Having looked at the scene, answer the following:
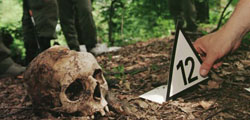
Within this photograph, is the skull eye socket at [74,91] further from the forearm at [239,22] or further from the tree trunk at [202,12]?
the tree trunk at [202,12]

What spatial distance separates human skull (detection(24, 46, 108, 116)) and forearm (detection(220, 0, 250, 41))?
132cm

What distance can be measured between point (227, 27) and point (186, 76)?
0.60m

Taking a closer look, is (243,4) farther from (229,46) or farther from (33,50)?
(33,50)

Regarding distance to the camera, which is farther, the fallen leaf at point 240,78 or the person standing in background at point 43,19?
the person standing in background at point 43,19

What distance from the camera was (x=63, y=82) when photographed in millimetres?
1917

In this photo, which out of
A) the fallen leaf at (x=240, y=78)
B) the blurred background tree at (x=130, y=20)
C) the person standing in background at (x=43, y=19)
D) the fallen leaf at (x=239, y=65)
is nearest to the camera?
the fallen leaf at (x=240, y=78)

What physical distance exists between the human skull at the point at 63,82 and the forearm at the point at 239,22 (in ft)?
4.32

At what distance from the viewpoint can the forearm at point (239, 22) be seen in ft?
5.53

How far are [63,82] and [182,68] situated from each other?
1165mm

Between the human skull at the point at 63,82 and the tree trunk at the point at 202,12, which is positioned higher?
the tree trunk at the point at 202,12

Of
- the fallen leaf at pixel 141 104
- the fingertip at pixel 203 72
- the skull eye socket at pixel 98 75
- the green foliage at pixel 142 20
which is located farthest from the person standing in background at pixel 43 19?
the green foliage at pixel 142 20

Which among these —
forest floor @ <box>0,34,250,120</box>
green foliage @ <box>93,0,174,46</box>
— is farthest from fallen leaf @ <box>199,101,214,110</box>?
green foliage @ <box>93,0,174,46</box>

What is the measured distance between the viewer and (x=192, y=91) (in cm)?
231

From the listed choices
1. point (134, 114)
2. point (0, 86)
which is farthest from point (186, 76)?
point (0, 86)
